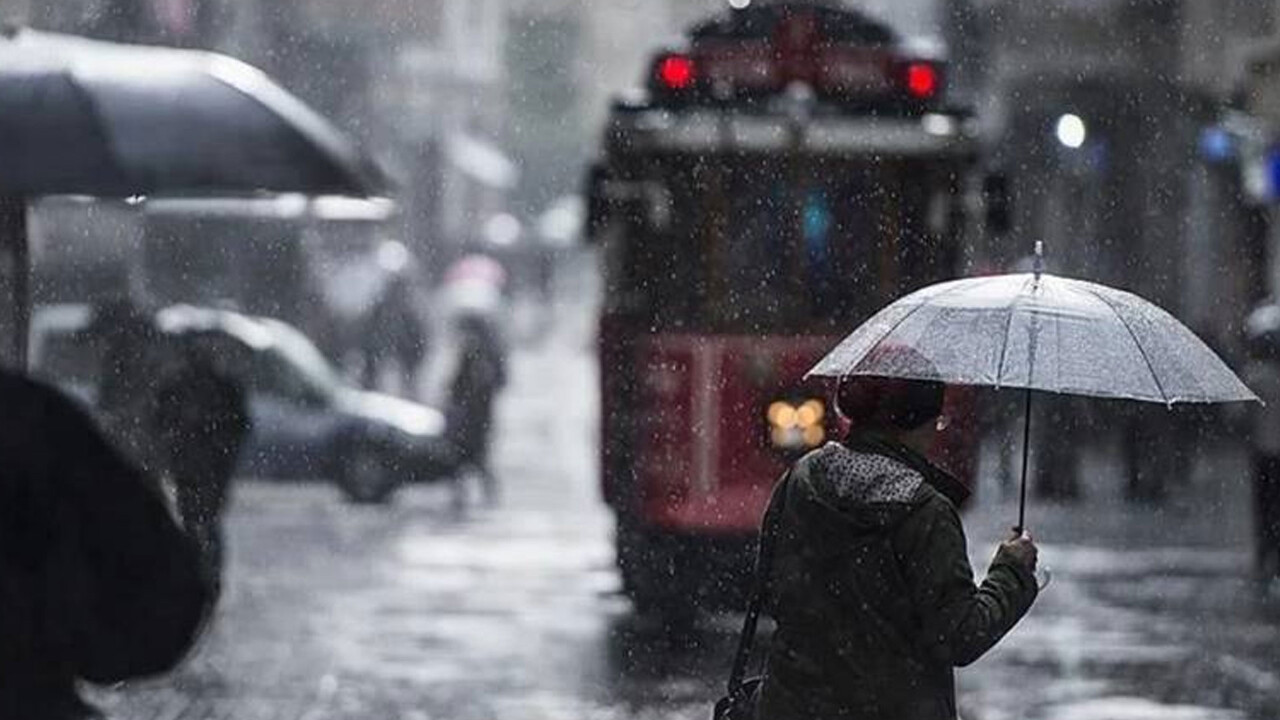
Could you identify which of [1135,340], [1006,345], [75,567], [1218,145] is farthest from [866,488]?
[1218,145]

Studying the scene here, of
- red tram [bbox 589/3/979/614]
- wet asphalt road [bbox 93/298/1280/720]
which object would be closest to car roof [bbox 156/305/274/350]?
wet asphalt road [bbox 93/298/1280/720]

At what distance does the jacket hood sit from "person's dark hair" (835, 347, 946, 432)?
0.23 feet

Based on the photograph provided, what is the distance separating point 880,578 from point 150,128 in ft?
21.0

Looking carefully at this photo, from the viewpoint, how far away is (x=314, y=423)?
28453 millimetres

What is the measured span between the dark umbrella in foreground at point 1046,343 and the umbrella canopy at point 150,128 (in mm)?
4839

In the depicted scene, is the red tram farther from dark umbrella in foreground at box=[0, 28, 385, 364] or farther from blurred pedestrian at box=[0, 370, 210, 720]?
blurred pedestrian at box=[0, 370, 210, 720]

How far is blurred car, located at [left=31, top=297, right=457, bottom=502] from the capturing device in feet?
91.8

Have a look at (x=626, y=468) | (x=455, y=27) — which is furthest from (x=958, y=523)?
(x=455, y=27)

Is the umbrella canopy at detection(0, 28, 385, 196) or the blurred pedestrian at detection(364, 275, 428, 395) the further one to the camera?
the blurred pedestrian at detection(364, 275, 428, 395)

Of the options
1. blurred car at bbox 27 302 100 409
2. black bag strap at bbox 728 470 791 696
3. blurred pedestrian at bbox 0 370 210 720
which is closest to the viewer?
blurred pedestrian at bbox 0 370 210 720

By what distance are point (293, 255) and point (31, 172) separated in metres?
31.7

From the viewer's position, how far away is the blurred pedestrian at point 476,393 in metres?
28.0

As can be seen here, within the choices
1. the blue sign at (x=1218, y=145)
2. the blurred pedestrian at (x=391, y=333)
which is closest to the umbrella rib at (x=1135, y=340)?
the blue sign at (x=1218, y=145)

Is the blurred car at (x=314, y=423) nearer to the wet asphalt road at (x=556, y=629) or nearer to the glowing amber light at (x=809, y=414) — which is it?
the wet asphalt road at (x=556, y=629)
